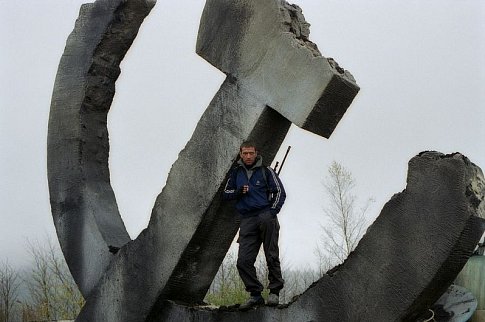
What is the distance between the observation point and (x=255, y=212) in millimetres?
6723

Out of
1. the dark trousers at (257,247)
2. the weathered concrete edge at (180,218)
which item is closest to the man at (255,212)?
the dark trousers at (257,247)

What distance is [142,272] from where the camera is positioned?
7.34 meters

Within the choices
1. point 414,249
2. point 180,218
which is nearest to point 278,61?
point 180,218

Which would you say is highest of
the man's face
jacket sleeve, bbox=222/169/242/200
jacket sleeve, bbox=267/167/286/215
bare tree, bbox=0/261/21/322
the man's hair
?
the man's hair

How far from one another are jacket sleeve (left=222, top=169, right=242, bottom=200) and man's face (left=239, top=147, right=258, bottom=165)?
17 centimetres

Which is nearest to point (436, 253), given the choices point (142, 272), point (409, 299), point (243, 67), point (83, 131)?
point (409, 299)

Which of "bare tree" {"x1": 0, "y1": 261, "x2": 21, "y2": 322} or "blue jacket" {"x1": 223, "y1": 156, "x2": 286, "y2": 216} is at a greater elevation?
"blue jacket" {"x1": 223, "y1": 156, "x2": 286, "y2": 216}

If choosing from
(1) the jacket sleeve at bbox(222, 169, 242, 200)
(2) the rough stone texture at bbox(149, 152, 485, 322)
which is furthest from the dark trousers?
(2) the rough stone texture at bbox(149, 152, 485, 322)

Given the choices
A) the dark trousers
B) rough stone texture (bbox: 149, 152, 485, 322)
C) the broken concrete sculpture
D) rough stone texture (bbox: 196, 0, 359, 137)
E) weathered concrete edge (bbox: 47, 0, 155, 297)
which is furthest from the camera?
weathered concrete edge (bbox: 47, 0, 155, 297)

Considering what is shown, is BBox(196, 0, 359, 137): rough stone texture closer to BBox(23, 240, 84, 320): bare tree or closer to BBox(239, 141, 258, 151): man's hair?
BBox(239, 141, 258, 151): man's hair

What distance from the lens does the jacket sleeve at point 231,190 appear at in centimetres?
672

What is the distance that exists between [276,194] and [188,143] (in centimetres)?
91

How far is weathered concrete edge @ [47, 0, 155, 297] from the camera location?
314 inches

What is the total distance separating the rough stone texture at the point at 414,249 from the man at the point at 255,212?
0.66m
